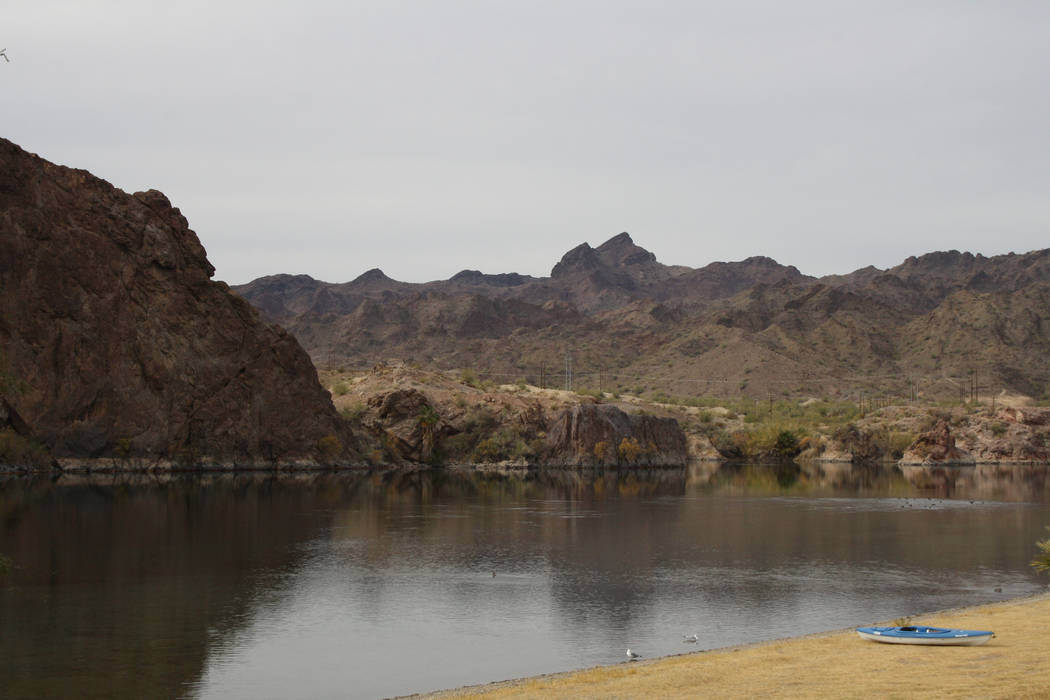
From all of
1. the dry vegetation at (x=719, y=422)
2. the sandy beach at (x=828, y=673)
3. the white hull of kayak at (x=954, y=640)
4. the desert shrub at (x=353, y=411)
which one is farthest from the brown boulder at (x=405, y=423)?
the white hull of kayak at (x=954, y=640)

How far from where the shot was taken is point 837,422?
15600 cm

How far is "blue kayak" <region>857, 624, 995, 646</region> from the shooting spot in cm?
2156

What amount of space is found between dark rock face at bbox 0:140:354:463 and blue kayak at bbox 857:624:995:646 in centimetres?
7511

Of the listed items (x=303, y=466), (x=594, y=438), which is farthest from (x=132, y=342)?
(x=594, y=438)

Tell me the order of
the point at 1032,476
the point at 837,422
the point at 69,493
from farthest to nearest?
the point at 837,422 < the point at 1032,476 < the point at 69,493

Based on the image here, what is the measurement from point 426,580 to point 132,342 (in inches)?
2644

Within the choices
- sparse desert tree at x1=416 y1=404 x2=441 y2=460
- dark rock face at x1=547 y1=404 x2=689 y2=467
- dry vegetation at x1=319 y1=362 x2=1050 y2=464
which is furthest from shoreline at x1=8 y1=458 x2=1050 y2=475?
sparse desert tree at x1=416 y1=404 x2=441 y2=460

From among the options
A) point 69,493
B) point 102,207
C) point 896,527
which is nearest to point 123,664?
point 896,527

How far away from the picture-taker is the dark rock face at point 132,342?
295 feet

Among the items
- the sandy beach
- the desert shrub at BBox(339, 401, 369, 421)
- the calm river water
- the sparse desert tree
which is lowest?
the calm river water

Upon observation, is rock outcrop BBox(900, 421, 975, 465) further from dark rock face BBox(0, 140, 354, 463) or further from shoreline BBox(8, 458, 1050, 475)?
dark rock face BBox(0, 140, 354, 463)

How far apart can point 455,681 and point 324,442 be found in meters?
89.8

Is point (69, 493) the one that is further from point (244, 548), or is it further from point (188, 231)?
point (188, 231)

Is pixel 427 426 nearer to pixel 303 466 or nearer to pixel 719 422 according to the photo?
pixel 303 466
